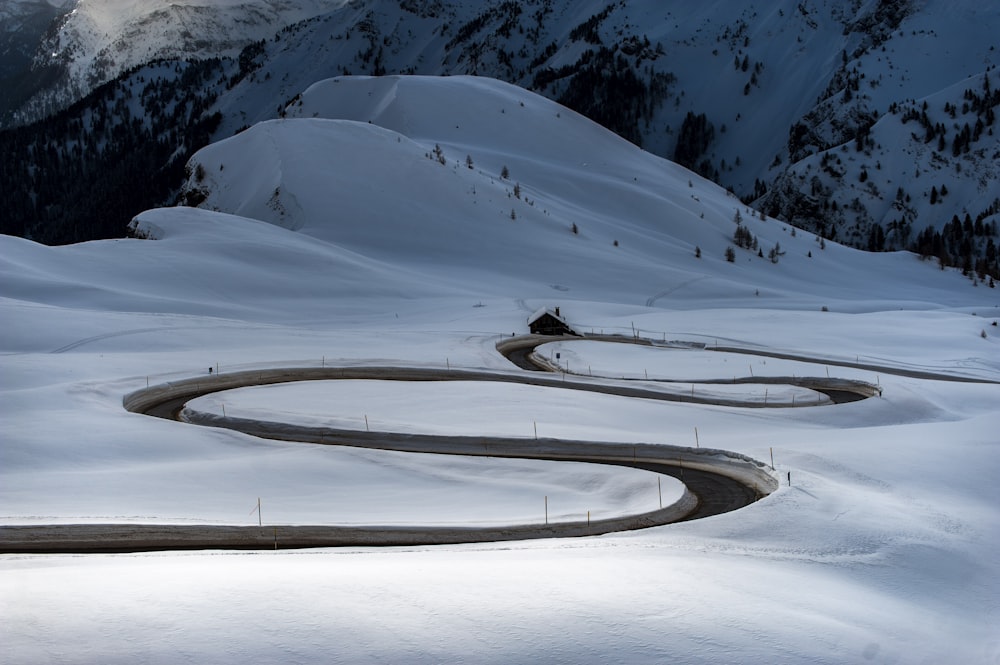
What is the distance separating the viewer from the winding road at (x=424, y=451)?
19.8m

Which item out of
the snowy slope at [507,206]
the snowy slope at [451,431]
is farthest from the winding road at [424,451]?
the snowy slope at [507,206]

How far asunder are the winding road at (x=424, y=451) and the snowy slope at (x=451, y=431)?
104 cm

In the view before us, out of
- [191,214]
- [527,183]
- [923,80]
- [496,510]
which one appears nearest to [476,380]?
[496,510]

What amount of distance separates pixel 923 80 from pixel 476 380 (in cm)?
18497

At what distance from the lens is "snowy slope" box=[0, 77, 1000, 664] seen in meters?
12.0

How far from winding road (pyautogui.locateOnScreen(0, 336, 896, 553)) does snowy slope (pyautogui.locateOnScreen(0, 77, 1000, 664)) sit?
1037 mm

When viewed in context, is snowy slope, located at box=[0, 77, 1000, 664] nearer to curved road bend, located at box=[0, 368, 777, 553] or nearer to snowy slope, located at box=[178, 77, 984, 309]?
snowy slope, located at box=[178, 77, 984, 309]

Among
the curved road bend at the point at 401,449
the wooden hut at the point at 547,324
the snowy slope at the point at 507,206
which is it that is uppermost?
the snowy slope at the point at 507,206

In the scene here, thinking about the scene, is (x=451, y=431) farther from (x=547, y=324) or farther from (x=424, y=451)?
(x=547, y=324)

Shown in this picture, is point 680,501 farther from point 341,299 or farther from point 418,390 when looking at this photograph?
point 341,299

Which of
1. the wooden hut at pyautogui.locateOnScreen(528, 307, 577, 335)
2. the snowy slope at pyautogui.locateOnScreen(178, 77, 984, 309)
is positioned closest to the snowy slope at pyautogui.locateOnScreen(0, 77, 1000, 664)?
the snowy slope at pyautogui.locateOnScreen(178, 77, 984, 309)

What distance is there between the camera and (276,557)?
1669cm

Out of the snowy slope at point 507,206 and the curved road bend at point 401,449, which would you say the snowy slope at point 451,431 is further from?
the curved road bend at point 401,449

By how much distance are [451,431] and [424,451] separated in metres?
1.93
